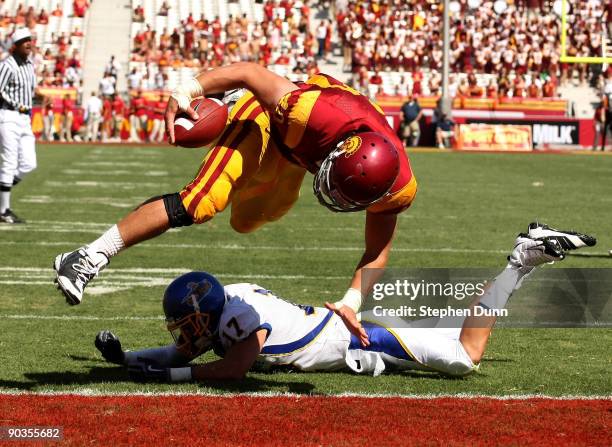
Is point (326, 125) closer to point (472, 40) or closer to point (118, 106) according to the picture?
point (118, 106)

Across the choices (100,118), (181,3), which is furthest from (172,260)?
(181,3)

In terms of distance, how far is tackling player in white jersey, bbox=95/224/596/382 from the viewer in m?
4.91

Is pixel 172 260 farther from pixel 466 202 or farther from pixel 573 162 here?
pixel 573 162

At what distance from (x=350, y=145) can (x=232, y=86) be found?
2.22 ft

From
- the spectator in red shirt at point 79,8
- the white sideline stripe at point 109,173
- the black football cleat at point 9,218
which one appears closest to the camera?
the black football cleat at point 9,218

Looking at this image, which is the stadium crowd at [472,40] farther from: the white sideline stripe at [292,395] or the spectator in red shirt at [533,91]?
the white sideline stripe at [292,395]

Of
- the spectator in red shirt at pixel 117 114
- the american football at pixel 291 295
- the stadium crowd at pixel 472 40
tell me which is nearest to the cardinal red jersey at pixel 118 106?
the spectator in red shirt at pixel 117 114

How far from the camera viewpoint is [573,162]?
23859 mm

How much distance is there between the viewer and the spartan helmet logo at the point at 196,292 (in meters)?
4.86

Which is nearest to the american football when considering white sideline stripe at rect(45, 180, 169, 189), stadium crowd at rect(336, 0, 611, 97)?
white sideline stripe at rect(45, 180, 169, 189)

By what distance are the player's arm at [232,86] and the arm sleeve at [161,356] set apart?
0.92 metres

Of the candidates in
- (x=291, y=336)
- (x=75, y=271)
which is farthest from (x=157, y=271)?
(x=75, y=271)

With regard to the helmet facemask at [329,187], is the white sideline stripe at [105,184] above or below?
below

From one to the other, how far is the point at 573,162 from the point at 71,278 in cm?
2031
